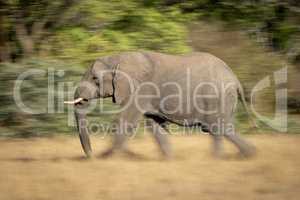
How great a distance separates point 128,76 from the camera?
862 cm

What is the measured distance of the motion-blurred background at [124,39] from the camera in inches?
476

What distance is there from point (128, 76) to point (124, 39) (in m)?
5.38

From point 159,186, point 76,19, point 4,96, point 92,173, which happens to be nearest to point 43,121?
point 4,96

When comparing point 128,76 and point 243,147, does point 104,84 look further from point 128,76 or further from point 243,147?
point 243,147

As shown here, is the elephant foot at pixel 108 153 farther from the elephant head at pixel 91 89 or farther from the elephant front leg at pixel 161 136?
the elephant front leg at pixel 161 136

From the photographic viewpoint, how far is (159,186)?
273 inches

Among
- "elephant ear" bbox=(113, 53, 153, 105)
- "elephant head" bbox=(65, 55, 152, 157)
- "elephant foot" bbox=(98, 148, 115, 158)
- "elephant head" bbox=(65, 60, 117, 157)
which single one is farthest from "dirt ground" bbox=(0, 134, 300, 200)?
"elephant ear" bbox=(113, 53, 153, 105)

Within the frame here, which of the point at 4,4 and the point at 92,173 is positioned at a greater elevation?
the point at 4,4

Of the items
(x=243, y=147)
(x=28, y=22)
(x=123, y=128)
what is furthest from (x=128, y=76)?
(x=28, y=22)

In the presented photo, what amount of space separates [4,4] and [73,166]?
592cm

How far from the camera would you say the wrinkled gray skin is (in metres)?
8.63

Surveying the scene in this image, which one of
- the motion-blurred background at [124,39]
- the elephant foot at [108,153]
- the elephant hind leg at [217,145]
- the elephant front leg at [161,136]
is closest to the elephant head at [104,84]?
the elephant foot at [108,153]

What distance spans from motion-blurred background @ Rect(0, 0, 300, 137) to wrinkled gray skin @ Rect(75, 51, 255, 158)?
353cm

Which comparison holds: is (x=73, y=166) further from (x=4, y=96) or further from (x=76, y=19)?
(x=76, y=19)
